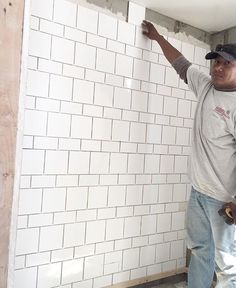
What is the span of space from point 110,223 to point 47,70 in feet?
3.22

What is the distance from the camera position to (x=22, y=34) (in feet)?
4.02

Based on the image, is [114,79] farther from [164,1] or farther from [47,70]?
[164,1]

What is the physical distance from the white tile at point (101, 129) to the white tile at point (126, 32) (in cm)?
51

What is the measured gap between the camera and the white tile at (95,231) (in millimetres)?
1897

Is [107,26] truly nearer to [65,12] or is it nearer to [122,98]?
[65,12]

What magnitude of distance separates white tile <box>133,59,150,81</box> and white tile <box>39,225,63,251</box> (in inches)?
40.7

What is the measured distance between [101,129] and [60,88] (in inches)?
13.6

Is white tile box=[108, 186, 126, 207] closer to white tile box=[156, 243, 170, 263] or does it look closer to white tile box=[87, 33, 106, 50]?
white tile box=[156, 243, 170, 263]

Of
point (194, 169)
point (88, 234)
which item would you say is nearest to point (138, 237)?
point (88, 234)

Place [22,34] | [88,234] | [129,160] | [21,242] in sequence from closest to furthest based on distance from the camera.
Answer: [22,34] < [21,242] < [88,234] < [129,160]

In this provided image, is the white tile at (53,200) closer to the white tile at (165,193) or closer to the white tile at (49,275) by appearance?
the white tile at (49,275)

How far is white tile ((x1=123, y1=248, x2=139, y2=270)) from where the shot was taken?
6.80ft

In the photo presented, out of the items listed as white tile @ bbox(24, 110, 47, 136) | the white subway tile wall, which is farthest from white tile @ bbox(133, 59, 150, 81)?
white tile @ bbox(24, 110, 47, 136)

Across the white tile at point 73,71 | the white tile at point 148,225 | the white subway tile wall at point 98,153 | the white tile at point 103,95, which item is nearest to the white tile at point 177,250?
the white subway tile wall at point 98,153
